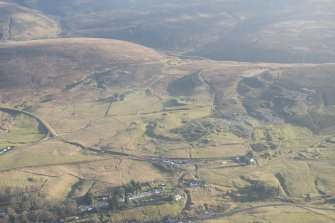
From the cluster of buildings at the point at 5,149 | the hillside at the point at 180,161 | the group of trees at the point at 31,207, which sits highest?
the hillside at the point at 180,161

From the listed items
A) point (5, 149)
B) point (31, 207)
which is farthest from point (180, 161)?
point (5, 149)

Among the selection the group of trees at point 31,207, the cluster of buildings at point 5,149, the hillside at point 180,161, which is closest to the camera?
the group of trees at point 31,207

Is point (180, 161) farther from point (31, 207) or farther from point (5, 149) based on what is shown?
point (5, 149)

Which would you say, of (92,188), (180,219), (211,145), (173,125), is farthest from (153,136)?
(180,219)

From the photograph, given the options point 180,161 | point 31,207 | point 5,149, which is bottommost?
point 31,207

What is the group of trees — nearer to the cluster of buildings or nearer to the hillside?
the hillside

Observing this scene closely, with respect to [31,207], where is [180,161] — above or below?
above

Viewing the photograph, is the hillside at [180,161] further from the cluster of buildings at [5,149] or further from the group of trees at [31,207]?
the cluster of buildings at [5,149]

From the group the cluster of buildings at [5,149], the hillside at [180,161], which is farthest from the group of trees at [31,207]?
the cluster of buildings at [5,149]

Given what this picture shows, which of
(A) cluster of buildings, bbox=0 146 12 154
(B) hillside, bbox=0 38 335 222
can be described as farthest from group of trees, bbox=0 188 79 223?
(A) cluster of buildings, bbox=0 146 12 154

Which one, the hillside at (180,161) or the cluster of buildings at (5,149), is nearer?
the hillside at (180,161)

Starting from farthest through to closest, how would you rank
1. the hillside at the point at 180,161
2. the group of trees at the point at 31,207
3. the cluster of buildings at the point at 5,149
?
1. the cluster of buildings at the point at 5,149
2. the hillside at the point at 180,161
3. the group of trees at the point at 31,207
